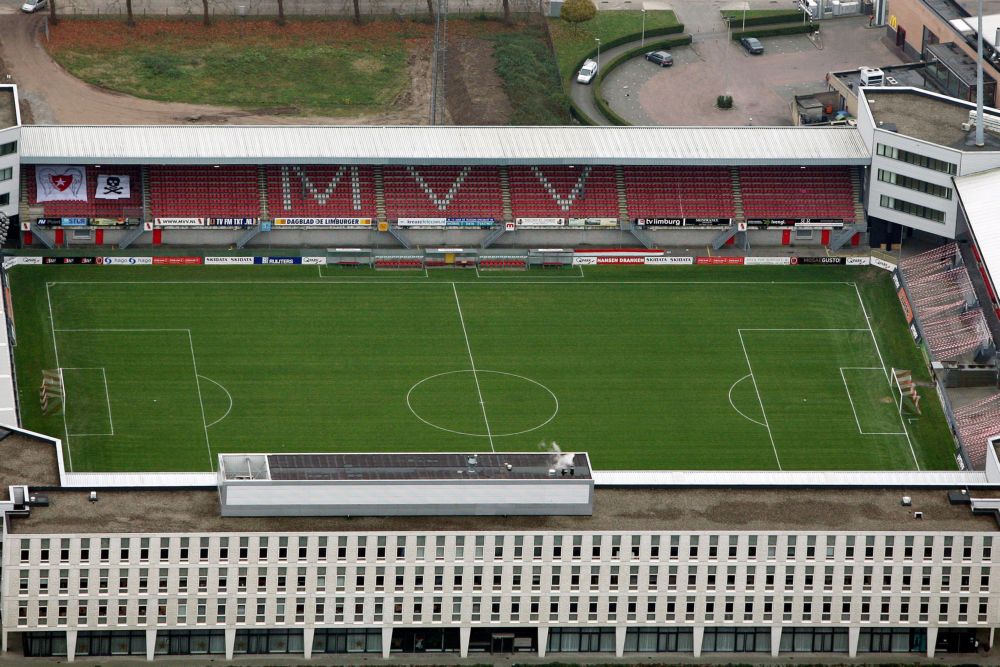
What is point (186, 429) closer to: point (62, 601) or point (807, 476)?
point (62, 601)

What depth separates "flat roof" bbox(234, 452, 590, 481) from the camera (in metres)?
174

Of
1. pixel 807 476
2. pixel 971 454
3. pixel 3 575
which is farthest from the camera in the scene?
pixel 971 454

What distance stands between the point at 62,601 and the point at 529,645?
3146 centimetres

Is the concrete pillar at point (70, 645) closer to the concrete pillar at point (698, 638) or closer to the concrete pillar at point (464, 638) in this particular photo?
the concrete pillar at point (464, 638)

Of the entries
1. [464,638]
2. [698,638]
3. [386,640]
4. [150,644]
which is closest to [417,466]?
[386,640]

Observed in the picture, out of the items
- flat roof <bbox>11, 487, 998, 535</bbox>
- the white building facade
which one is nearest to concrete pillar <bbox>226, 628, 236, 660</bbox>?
the white building facade

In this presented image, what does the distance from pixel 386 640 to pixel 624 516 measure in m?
18.1

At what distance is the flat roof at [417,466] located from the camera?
17412 centimetres

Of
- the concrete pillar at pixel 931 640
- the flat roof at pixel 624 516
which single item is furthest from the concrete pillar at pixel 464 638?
the concrete pillar at pixel 931 640

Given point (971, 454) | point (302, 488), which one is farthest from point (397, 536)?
point (971, 454)

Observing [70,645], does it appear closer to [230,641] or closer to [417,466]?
[230,641]

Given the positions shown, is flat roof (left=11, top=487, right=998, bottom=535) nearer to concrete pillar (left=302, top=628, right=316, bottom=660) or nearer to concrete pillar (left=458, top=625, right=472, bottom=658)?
concrete pillar (left=458, top=625, right=472, bottom=658)

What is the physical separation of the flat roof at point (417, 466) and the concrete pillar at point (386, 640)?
33.4 ft

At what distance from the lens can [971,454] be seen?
196375 millimetres
